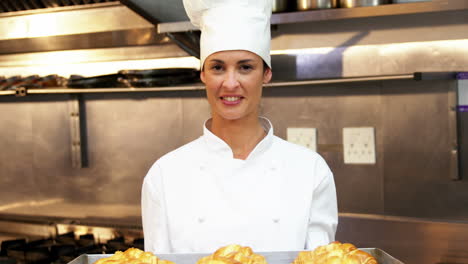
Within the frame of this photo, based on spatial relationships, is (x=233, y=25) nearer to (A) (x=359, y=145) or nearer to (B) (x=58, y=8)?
(A) (x=359, y=145)

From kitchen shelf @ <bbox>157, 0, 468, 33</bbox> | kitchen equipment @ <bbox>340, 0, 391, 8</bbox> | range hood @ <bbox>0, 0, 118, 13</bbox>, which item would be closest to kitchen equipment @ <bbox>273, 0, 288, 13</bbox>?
kitchen shelf @ <bbox>157, 0, 468, 33</bbox>

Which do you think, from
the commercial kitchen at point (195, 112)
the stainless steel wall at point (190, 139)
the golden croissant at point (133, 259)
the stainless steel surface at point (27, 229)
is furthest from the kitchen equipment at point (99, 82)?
the golden croissant at point (133, 259)

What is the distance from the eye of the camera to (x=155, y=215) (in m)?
1.48

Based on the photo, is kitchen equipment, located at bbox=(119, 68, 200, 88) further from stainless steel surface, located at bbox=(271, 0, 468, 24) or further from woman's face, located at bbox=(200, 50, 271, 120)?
woman's face, located at bbox=(200, 50, 271, 120)

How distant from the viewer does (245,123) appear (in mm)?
1480

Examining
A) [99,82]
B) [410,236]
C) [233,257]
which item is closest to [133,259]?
[233,257]

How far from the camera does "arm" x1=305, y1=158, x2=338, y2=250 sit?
1438 mm

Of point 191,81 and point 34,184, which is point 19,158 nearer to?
point 34,184

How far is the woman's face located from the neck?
0.22 feet

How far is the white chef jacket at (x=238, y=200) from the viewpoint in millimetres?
1401

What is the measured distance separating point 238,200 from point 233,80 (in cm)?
32

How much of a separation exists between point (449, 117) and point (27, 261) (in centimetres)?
219

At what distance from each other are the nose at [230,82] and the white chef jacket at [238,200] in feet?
0.63

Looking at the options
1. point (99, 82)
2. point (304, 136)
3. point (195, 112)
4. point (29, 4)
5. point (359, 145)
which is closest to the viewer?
point (359, 145)
